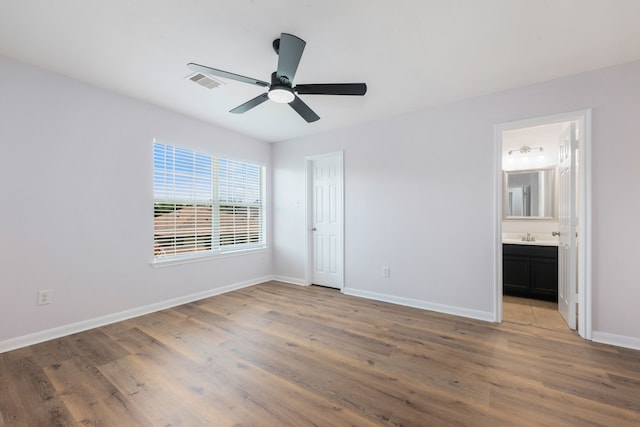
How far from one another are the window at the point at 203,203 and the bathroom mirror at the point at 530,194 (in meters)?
4.30

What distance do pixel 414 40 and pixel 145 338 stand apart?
355 centimetres

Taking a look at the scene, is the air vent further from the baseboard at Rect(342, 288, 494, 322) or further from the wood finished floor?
the baseboard at Rect(342, 288, 494, 322)

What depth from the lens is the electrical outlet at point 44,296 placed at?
2.51 metres

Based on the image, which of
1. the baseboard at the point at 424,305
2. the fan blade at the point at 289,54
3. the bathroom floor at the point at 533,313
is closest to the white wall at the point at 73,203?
the fan blade at the point at 289,54

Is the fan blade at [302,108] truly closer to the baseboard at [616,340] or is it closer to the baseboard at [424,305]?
the baseboard at [424,305]

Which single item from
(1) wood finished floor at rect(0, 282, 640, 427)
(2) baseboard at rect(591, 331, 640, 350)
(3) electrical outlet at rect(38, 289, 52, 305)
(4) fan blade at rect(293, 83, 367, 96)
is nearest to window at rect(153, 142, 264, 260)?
(3) electrical outlet at rect(38, 289, 52, 305)

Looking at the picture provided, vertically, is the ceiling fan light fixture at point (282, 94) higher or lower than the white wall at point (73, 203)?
higher

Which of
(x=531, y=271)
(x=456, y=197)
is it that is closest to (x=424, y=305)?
(x=456, y=197)

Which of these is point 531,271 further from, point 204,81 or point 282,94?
point 204,81

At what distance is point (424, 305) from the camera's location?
3.41 meters

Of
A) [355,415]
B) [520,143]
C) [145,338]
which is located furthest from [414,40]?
[145,338]

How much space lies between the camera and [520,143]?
426 centimetres

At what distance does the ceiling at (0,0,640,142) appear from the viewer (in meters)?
1.78

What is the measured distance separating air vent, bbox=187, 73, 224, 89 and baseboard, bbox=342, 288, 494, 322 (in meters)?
3.19
